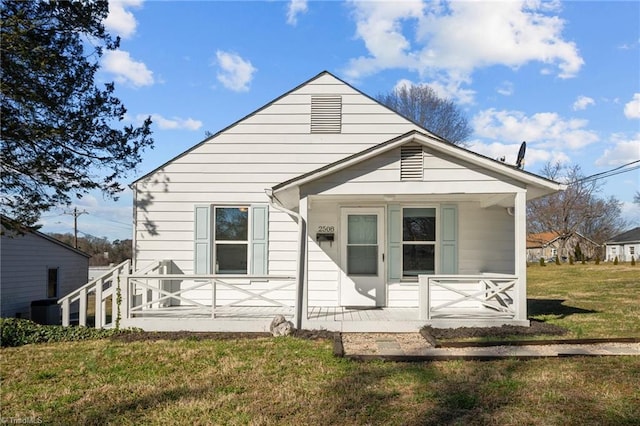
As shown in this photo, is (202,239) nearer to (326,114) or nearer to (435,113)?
(326,114)

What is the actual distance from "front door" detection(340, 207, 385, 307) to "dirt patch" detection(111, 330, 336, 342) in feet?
5.83

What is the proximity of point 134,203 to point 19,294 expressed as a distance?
1187 cm

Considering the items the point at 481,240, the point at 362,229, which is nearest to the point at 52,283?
the point at 362,229

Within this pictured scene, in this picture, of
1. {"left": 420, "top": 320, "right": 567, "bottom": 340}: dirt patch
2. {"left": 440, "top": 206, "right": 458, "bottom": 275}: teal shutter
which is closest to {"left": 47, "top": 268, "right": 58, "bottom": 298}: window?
{"left": 440, "top": 206, "right": 458, "bottom": 275}: teal shutter

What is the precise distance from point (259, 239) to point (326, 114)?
3262 millimetres

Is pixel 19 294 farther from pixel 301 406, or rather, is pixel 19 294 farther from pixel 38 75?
pixel 301 406

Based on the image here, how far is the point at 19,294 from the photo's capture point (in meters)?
17.2

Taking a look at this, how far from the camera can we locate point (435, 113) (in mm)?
26625

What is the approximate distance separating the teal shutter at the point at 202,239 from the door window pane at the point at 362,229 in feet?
10.2

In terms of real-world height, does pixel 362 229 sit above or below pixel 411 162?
below

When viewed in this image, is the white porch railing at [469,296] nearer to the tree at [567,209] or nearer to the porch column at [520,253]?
the porch column at [520,253]

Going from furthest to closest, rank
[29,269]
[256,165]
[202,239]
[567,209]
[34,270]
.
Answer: [567,209], [34,270], [29,269], [256,165], [202,239]

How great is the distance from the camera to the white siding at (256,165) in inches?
366

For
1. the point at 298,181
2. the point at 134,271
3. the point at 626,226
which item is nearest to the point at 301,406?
the point at 298,181
